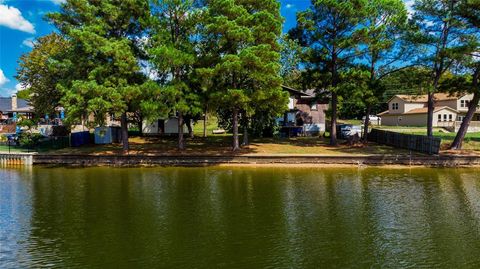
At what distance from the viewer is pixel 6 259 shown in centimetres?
1014

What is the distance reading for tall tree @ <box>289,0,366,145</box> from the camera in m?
32.6

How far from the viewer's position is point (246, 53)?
1091 inches

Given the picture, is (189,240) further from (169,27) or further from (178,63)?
(169,27)

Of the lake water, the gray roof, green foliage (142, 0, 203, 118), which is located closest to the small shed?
green foliage (142, 0, 203, 118)

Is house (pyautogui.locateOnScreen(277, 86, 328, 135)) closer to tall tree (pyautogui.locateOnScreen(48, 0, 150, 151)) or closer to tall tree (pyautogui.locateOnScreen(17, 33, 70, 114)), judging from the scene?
tall tree (pyautogui.locateOnScreen(48, 0, 150, 151))

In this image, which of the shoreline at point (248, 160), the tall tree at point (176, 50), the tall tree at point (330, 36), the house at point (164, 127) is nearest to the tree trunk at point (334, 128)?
the tall tree at point (330, 36)

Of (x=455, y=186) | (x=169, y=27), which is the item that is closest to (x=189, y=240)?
(x=455, y=186)

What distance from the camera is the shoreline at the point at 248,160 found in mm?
29047

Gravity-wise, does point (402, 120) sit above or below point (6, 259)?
above

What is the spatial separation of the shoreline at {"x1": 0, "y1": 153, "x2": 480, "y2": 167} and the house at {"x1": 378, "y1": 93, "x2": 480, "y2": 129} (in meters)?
31.3

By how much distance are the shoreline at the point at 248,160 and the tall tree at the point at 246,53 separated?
126 inches

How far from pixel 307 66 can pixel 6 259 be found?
1210 inches

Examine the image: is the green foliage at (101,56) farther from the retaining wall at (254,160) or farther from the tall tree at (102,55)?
the retaining wall at (254,160)

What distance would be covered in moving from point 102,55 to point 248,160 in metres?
14.4
